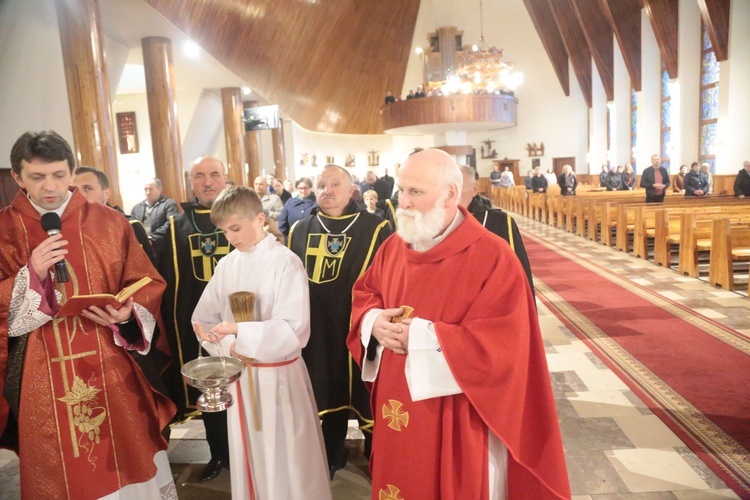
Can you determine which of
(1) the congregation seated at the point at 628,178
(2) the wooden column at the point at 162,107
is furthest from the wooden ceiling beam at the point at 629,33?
(2) the wooden column at the point at 162,107

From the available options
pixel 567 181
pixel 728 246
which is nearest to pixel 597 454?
pixel 728 246

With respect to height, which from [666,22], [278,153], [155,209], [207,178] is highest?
[666,22]

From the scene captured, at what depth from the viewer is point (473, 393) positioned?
6.10ft

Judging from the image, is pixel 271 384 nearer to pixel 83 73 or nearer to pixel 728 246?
pixel 83 73

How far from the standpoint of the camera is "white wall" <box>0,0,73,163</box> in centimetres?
711

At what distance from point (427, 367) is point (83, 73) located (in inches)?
265

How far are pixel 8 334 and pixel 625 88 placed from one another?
80.8 ft

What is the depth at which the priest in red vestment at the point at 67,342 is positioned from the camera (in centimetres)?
210

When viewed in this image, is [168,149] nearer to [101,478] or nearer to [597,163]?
[101,478]

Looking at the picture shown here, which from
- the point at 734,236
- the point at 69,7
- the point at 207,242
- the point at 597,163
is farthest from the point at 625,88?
the point at 207,242

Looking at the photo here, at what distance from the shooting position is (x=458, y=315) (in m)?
1.98

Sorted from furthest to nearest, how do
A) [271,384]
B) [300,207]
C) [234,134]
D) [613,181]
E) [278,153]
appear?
[278,153]
[613,181]
[234,134]
[300,207]
[271,384]

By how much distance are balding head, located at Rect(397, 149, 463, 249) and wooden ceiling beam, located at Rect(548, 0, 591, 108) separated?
81.0 feet

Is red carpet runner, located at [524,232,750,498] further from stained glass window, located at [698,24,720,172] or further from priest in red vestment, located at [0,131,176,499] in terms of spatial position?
stained glass window, located at [698,24,720,172]
